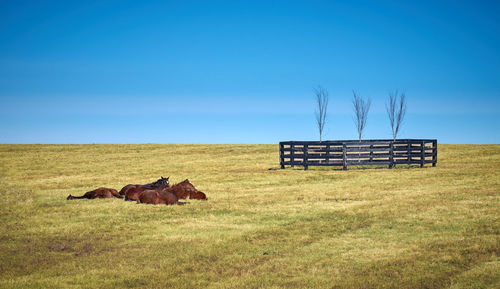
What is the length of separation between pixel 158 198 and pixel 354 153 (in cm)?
2077

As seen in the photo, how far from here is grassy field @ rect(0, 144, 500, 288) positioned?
7091mm

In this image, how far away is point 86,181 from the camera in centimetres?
2567

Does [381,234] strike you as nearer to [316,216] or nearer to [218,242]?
[316,216]

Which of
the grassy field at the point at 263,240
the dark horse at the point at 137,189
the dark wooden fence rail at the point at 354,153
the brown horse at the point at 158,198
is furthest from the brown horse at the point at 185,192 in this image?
the dark wooden fence rail at the point at 354,153

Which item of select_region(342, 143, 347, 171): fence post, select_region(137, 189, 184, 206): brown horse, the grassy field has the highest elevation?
select_region(342, 143, 347, 171): fence post

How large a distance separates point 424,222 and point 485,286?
5.18 m

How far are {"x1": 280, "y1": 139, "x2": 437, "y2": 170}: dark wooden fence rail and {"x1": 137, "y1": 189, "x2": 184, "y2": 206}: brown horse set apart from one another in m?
18.6

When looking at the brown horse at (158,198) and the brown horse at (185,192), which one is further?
the brown horse at (185,192)

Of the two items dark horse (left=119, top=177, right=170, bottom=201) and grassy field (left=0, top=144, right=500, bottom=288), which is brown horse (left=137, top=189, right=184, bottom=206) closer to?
grassy field (left=0, top=144, right=500, bottom=288)

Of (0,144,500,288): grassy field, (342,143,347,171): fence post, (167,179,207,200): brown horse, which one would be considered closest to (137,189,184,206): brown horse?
(0,144,500,288): grassy field

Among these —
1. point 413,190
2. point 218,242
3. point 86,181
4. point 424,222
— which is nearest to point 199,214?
point 218,242

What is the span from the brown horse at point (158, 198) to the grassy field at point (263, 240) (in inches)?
20.9

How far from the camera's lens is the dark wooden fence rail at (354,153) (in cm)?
3169

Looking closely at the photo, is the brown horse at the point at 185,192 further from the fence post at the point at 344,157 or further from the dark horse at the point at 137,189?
the fence post at the point at 344,157
